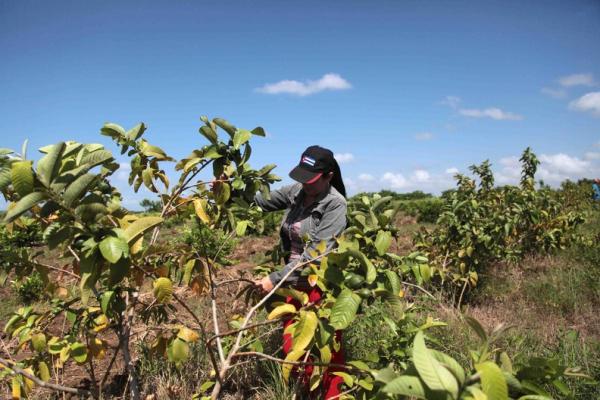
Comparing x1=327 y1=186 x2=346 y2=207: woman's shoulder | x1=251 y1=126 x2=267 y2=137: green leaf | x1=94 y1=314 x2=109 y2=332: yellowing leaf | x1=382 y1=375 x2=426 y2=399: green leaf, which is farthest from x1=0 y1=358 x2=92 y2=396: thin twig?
x1=327 y1=186 x2=346 y2=207: woman's shoulder

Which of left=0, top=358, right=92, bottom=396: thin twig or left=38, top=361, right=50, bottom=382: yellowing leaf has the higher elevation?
Result: left=0, top=358, right=92, bottom=396: thin twig

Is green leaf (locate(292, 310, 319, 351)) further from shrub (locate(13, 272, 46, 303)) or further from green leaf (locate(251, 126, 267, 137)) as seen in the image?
shrub (locate(13, 272, 46, 303))

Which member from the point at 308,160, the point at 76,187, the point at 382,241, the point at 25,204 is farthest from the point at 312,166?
the point at 25,204

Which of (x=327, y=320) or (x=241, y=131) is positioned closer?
(x=327, y=320)

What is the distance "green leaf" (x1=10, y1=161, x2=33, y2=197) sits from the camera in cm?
96

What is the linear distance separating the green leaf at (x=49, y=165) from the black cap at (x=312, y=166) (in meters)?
1.48

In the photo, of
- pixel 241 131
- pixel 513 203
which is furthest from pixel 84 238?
pixel 513 203

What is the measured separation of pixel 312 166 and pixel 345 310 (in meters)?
1.31

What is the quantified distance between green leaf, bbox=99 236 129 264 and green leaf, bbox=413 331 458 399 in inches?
30.1

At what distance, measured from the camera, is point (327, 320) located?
144 centimetres

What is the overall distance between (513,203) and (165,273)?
14.9 ft

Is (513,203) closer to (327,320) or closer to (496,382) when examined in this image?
(327,320)

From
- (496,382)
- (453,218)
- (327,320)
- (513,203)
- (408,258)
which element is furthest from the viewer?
(513,203)

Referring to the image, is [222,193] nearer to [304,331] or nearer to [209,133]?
[209,133]
